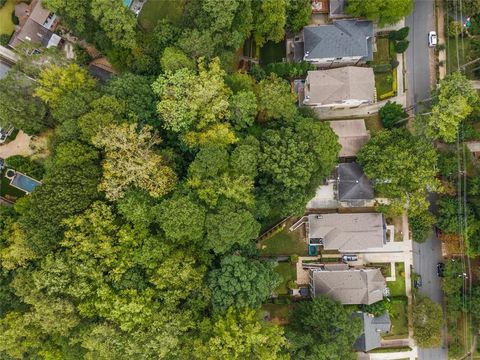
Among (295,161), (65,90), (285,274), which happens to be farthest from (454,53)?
(65,90)

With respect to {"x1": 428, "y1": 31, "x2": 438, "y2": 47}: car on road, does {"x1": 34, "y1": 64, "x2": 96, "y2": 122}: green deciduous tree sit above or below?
below

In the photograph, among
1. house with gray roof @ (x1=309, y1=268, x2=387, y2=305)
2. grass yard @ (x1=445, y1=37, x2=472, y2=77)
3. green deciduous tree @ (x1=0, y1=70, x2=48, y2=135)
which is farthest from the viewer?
grass yard @ (x1=445, y1=37, x2=472, y2=77)

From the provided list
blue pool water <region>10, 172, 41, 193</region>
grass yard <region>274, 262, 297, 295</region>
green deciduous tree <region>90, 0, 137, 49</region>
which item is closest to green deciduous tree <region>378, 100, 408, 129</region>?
grass yard <region>274, 262, 297, 295</region>

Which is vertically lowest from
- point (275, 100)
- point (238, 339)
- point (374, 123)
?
point (238, 339)

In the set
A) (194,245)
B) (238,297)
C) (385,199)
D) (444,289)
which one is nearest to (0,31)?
(194,245)

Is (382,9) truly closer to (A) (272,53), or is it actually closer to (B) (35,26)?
(A) (272,53)

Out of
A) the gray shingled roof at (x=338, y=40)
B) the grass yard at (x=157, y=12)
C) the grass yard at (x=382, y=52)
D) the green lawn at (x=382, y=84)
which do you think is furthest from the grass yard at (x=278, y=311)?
the grass yard at (x=157, y=12)

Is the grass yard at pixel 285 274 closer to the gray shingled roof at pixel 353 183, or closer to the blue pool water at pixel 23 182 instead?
the gray shingled roof at pixel 353 183

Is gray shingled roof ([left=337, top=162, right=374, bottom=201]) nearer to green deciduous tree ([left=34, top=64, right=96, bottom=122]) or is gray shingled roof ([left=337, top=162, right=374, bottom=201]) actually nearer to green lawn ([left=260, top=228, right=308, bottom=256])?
green lawn ([left=260, top=228, right=308, bottom=256])
